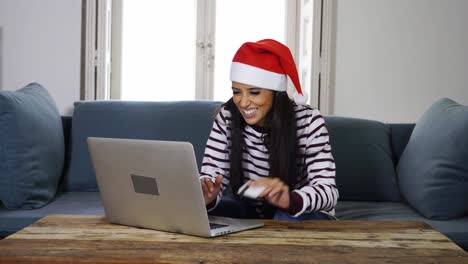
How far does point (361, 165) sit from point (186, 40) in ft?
8.90

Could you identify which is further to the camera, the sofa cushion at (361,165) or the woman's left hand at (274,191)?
the sofa cushion at (361,165)

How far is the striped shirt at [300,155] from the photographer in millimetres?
1905

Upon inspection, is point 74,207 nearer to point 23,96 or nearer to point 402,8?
point 23,96

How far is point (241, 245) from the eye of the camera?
1.40m

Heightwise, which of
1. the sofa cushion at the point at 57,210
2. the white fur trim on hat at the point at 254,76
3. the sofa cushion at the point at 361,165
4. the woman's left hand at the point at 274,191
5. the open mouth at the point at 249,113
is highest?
the white fur trim on hat at the point at 254,76

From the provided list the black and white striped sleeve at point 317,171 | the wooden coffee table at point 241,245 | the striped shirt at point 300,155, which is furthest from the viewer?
the striped shirt at point 300,155

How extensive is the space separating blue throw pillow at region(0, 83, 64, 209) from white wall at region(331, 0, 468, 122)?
2.62m

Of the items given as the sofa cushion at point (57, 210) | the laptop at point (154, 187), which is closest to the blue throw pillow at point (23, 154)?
the sofa cushion at point (57, 210)

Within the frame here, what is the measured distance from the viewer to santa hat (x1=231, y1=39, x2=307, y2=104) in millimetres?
1939

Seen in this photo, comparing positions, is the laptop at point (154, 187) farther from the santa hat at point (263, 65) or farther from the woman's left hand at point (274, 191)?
the santa hat at point (263, 65)

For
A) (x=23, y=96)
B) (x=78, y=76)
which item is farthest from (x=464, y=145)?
(x=78, y=76)

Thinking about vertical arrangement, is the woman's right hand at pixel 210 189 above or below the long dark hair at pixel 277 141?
below

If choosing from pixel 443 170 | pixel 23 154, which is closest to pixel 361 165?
pixel 443 170

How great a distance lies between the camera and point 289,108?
2.02 meters
